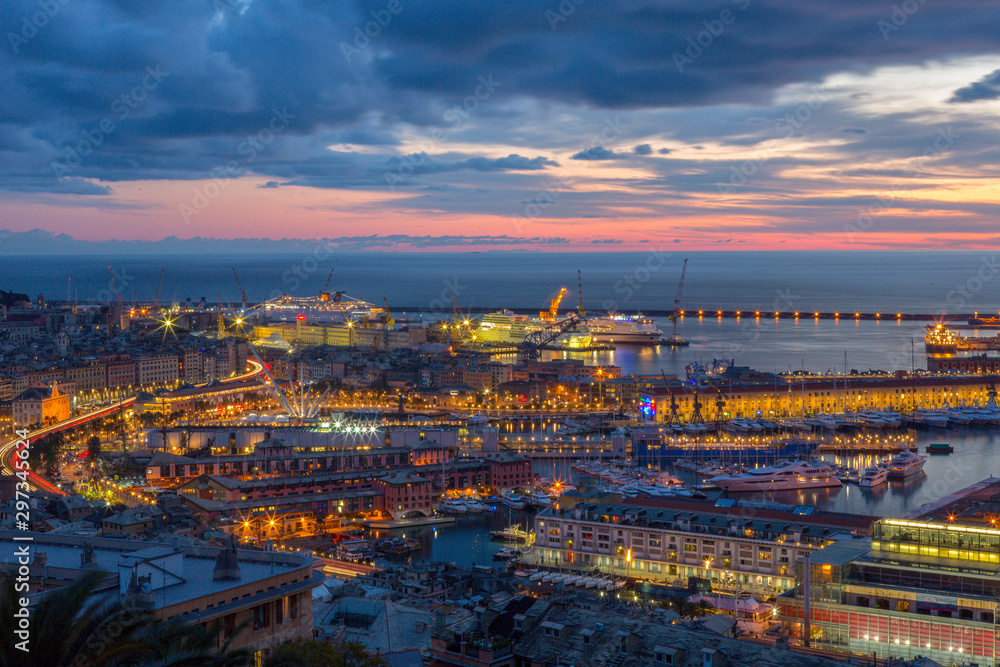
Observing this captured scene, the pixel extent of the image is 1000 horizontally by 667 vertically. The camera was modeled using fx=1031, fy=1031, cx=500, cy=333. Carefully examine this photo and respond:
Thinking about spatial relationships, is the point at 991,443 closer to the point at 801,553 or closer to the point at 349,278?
the point at 801,553

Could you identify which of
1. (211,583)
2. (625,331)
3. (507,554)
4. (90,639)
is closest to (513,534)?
(507,554)

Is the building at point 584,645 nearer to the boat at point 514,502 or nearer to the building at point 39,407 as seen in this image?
the boat at point 514,502

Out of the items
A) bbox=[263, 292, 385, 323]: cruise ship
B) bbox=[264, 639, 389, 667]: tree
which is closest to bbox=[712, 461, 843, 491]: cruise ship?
bbox=[264, 639, 389, 667]: tree

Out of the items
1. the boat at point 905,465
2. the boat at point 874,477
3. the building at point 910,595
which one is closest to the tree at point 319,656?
the building at point 910,595

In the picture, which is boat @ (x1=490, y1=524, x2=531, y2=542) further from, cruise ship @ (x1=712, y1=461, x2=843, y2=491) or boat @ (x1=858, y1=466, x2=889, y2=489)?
boat @ (x1=858, y1=466, x2=889, y2=489)

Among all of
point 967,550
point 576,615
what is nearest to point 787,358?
point 967,550

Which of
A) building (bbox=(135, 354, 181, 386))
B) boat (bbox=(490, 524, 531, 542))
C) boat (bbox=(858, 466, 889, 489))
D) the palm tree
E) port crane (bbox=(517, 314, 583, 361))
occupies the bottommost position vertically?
boat (bbox=(490, 524, 531, 542))
